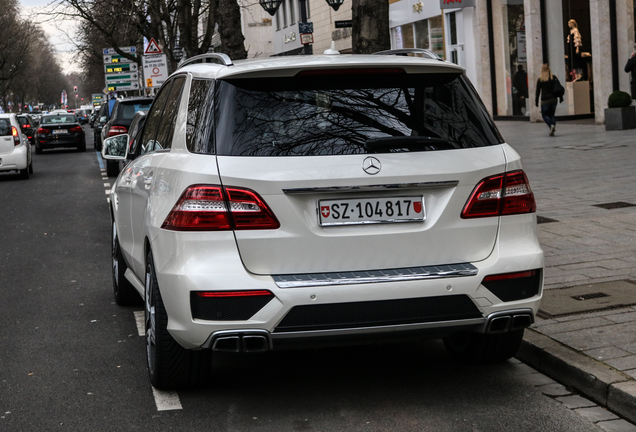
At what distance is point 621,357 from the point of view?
16.1ft

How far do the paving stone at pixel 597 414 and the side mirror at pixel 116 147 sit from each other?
403 cm

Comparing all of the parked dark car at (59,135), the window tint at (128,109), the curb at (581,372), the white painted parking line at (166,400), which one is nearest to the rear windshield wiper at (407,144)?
the curb at (581,372)

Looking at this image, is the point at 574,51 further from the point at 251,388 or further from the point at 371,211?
the point at 371,211

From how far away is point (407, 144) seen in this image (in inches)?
173

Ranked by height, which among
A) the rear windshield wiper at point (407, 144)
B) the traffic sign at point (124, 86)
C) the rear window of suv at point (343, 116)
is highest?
the traffic sign at point (124, 86)

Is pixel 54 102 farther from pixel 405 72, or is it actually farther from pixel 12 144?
pixel 405 72

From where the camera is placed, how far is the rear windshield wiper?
433 cm

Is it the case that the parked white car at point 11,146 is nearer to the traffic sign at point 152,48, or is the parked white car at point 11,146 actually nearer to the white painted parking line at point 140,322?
the traffic sign at point 152,48

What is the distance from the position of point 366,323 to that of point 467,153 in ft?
3.16

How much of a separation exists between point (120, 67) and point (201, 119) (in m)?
57.0

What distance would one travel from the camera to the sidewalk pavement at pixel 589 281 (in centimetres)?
477

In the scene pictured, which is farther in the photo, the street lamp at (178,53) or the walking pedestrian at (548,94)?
the street lamp at (178,53)

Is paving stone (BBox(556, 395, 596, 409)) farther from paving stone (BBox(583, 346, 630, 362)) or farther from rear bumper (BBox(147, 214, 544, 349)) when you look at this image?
rear bumper (BBox(147, 214, 544, 349))

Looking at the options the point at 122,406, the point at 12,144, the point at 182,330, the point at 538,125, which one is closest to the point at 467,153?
the point at 182,330
